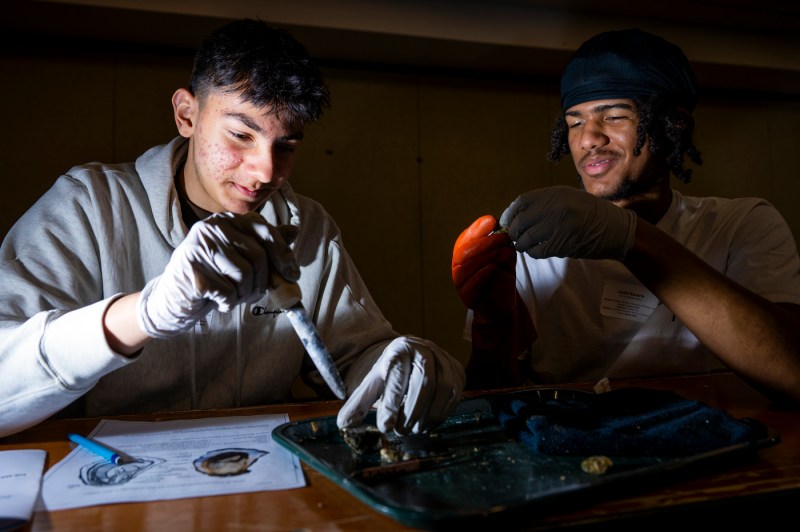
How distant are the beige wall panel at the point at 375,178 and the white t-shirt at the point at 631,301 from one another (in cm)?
200

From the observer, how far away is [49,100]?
3385 millimetres

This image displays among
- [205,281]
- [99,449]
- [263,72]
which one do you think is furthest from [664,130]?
[99,449]

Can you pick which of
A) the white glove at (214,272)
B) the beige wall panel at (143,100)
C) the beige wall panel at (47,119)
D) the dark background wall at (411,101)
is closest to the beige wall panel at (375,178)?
the dark background wall at (411,101)

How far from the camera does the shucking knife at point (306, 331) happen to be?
98 cm

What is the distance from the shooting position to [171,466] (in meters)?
0.85

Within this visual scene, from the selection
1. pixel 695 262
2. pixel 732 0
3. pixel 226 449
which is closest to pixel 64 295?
pixel 226 449

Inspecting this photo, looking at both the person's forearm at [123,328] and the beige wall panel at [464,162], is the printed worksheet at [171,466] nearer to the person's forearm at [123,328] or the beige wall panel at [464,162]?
the person's forearm at [123,328]

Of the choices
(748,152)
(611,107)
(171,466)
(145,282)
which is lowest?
(171,466)

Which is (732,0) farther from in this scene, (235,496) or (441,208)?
(235,496)

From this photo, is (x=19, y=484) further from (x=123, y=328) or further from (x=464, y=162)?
(x=464, y=162)

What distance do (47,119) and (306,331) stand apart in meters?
3.17

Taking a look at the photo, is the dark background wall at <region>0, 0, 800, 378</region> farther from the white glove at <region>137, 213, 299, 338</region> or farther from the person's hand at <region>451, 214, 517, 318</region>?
the white glove at <region>137, 213, 299, 338</region>

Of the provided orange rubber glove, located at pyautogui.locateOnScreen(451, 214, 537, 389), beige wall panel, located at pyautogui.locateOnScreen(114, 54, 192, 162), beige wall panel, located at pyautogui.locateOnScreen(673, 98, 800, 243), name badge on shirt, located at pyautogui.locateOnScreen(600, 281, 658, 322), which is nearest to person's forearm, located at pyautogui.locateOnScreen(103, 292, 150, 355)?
orange rubber glove, located at pyautogui.locateOnScreen(451, 214, 537, 389)

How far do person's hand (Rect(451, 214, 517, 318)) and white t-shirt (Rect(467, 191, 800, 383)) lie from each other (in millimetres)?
347
